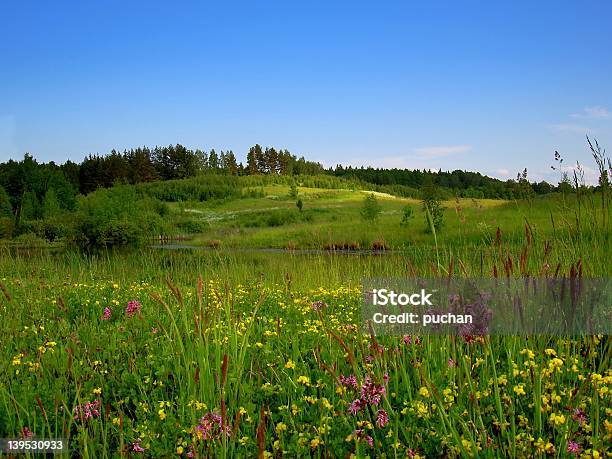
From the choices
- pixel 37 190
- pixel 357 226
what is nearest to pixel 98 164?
pixel 37 190

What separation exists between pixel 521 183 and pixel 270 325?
2.56 metres

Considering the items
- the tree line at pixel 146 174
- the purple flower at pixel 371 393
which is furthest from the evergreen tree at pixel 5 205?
the purple flower at pixel 371 393

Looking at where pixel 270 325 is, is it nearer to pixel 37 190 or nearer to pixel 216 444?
pixel 216 444

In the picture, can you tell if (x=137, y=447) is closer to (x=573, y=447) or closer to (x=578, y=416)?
(x=573, y=447)

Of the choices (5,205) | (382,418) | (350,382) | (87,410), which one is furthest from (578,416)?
(5,205)

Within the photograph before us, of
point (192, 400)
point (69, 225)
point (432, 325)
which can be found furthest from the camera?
point (69, 225)

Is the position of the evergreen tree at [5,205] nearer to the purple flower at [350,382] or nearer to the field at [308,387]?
the field at [308,387]

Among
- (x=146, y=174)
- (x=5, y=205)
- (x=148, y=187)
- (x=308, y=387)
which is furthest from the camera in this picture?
(x=146, y=174)

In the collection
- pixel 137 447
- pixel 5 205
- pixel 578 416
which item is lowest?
pixel 137 447

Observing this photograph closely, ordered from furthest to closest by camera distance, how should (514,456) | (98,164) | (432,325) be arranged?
(98,164)
(432,325)
(514,456)

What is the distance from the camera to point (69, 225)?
28.0 m

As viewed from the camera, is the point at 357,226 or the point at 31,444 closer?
the point at 31,444

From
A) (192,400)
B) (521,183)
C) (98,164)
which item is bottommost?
(192,400)

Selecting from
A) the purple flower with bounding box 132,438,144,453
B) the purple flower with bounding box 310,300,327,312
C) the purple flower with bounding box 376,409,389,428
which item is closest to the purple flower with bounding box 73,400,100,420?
the purple flower with bounding box 132,438,144,453
